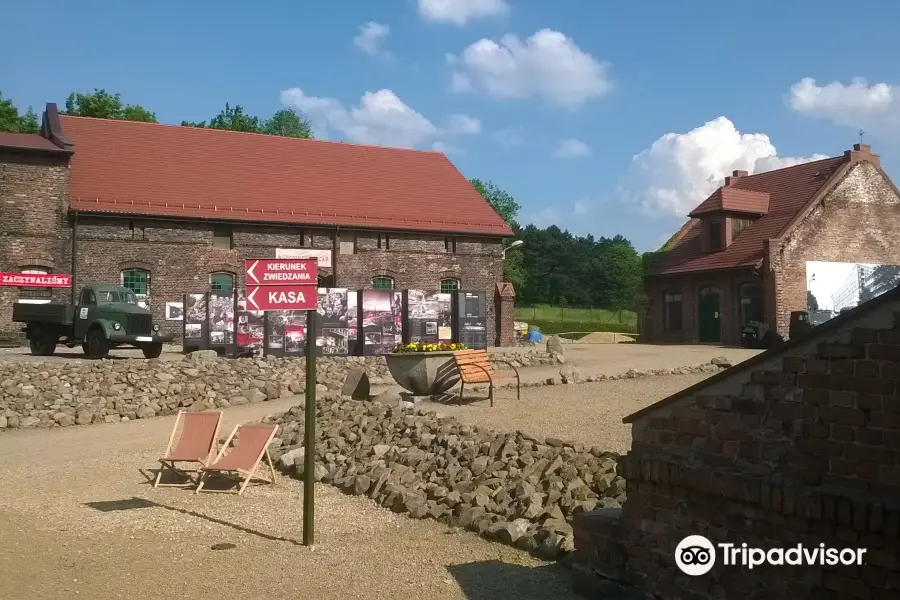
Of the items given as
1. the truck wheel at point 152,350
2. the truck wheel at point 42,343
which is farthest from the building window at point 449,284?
the truck wheel at point 42,343

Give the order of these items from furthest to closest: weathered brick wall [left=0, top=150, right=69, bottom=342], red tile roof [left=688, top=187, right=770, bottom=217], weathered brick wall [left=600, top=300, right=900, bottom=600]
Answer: red tile roof [left=688, top=187, right=770, bottom=217]
weathered brick wall [left=0, top=150, right=69, bottom=342]
weathered brick wall [left=600, top=300, right=900, bottom=600]

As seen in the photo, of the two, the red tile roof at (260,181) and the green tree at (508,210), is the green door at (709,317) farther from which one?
the green tree at (508,210)

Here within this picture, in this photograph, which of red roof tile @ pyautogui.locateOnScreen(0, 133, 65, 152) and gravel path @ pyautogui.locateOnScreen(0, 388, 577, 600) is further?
red roof tile @ pyautogui.locateOnScreen(0, 133, 65, 152)

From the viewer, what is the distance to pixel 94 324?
23.0 m

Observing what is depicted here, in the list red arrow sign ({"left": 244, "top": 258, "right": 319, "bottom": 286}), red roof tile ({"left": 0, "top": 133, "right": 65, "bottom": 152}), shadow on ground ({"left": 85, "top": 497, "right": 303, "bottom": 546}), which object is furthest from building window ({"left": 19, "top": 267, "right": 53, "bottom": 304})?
red arrow sign ({"left": 244, "top": 258, "right": 319, "bottom": 286})

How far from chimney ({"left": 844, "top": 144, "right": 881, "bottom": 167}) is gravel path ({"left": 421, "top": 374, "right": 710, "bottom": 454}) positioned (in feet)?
72.9

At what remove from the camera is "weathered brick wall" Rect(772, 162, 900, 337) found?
31.4 metres

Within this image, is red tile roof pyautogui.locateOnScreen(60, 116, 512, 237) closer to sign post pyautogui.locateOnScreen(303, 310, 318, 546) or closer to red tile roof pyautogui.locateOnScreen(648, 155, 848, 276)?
red tile roof pyautogui.locateOnScreen(648, 155, 848, 276)

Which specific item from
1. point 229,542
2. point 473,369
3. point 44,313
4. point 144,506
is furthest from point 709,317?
point 229,542

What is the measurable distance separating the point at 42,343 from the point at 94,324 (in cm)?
208

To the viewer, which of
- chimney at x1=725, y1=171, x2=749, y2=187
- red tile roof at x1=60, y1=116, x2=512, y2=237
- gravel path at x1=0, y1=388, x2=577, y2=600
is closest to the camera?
gravel path at x1=0, y1=388, x2=577, y2=600

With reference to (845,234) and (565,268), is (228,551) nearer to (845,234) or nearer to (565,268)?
(845,234)

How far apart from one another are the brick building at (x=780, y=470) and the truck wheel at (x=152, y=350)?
20.5m

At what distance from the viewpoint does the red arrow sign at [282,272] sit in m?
6.76
